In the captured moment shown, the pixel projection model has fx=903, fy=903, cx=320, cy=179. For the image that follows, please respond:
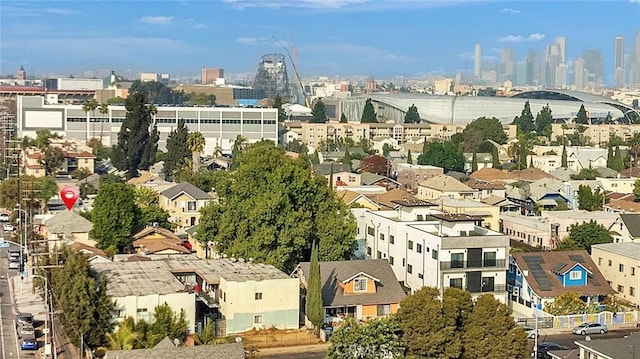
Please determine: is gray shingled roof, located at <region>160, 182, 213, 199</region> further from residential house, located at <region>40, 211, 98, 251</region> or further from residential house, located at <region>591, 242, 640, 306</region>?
residential house, located at <region>591, 242, 640, 306</region>

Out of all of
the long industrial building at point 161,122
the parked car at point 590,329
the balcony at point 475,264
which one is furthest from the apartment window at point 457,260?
the long industrial building at point 161,122

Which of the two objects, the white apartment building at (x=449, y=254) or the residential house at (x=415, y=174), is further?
the residential house at (x=415, y=174)

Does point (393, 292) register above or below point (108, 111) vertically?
below

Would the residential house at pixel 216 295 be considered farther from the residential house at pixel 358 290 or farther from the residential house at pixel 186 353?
the residential house at pixel 186 353

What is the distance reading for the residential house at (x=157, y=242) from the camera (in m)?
30.4

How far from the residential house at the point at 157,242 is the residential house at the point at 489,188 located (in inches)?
691

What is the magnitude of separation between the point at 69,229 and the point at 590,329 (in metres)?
17.5

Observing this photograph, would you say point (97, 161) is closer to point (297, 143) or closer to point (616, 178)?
point (297, 143)

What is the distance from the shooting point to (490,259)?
83.0 feet

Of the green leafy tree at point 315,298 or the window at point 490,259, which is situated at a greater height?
the window at point 490,259

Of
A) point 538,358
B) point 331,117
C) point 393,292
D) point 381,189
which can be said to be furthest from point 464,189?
point 331,117

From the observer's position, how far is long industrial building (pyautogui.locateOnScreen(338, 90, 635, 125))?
98688 millimetres

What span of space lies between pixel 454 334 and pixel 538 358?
2.89 metres

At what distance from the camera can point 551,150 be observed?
68312mm
